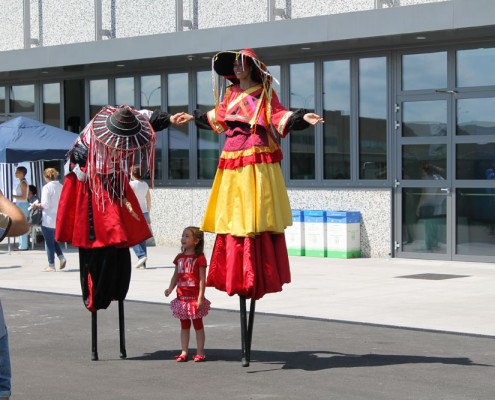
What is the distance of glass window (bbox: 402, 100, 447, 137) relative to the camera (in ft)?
58.7

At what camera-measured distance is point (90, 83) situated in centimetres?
2392

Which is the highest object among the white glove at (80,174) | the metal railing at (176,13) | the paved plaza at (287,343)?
the metal railing at (176,13)

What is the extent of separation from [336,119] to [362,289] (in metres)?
5.96

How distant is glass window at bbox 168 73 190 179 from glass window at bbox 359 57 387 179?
4.20 m

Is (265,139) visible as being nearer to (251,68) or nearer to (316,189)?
(251,68)

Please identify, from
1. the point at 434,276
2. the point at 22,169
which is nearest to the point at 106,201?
the point at 434,276

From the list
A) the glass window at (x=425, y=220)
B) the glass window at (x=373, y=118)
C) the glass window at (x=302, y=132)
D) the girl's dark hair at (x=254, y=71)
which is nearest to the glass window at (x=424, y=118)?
the glass window at (x=373, y=118)

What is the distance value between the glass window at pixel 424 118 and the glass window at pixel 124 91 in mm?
6626

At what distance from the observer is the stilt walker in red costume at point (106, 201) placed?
28.4ft

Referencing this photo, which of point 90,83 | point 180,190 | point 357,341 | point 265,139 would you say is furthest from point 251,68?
point 90,83

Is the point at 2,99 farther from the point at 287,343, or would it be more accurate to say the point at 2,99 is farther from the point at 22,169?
the point at 287,343

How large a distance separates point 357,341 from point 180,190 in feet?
41.0

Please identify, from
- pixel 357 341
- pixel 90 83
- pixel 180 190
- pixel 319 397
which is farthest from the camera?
pixel 90 83

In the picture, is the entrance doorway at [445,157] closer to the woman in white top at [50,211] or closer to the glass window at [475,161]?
the glass window at [475,161]
